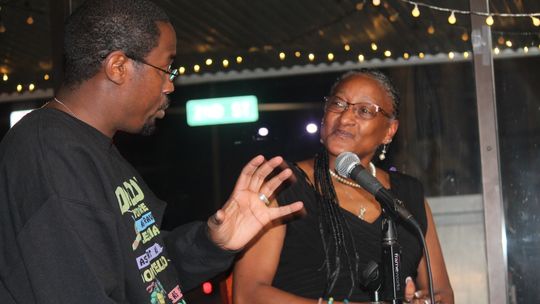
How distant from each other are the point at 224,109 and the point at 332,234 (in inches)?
162

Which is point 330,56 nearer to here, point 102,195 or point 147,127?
point 147,127

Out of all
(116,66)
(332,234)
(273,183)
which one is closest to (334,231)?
(332,234)

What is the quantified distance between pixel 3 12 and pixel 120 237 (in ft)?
12.8

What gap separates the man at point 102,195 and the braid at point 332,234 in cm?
67

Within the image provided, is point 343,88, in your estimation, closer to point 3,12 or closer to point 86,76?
point 86,76

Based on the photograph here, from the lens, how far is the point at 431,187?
589cm

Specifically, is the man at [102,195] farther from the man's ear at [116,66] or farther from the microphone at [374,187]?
the microphone at [374,187]

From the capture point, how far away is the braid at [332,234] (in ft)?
A: 9.89

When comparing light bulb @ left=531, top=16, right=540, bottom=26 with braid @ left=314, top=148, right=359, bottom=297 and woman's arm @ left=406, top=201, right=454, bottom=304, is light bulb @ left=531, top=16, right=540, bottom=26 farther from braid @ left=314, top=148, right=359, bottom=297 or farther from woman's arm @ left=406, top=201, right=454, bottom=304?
braid @ left=314, top=148, right=359, bottom=297

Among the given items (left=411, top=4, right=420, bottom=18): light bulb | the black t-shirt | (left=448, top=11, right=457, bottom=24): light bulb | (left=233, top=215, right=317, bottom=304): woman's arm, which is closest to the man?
the black t-shirt

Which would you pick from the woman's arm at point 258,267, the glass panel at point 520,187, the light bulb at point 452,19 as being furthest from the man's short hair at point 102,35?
the light bulb at point 452,19

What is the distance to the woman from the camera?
297cm

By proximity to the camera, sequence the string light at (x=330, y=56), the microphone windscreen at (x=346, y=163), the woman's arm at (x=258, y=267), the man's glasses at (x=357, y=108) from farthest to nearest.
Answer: the string light at (x=330, y=56) → the man's glasses at (x=357, y=108) → the woman's arm at (x=258, y=267) → the microphone windscreen at (x=346, y=163)

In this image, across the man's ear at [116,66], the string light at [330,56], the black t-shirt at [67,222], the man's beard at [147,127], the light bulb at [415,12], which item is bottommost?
the black t-shirt at [67,222]
